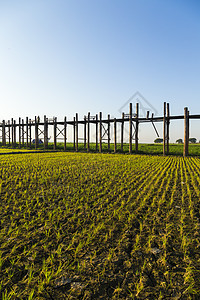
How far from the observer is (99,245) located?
8.99 feet

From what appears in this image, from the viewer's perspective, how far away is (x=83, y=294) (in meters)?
1.86

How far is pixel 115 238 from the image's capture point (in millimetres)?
2953

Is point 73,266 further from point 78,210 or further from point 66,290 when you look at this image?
point 78,210

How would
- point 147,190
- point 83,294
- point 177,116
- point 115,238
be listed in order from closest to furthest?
point 83,294 < point 115,238 < point 147,190 < point 177,116

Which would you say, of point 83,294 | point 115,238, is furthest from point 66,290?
point 115,238

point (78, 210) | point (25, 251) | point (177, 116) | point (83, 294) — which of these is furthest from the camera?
point (177, 116)

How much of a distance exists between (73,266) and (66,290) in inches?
14.5

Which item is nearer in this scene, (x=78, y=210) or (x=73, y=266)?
(x=73, y=266)

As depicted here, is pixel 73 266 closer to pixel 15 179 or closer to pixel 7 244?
pixel 7 244

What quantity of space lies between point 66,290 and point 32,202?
9.98ft

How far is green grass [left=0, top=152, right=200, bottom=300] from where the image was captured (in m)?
1.94

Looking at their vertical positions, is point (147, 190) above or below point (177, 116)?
below

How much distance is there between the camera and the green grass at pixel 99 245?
1.94 m

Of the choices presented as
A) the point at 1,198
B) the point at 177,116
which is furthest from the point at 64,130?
the point at 1,198
